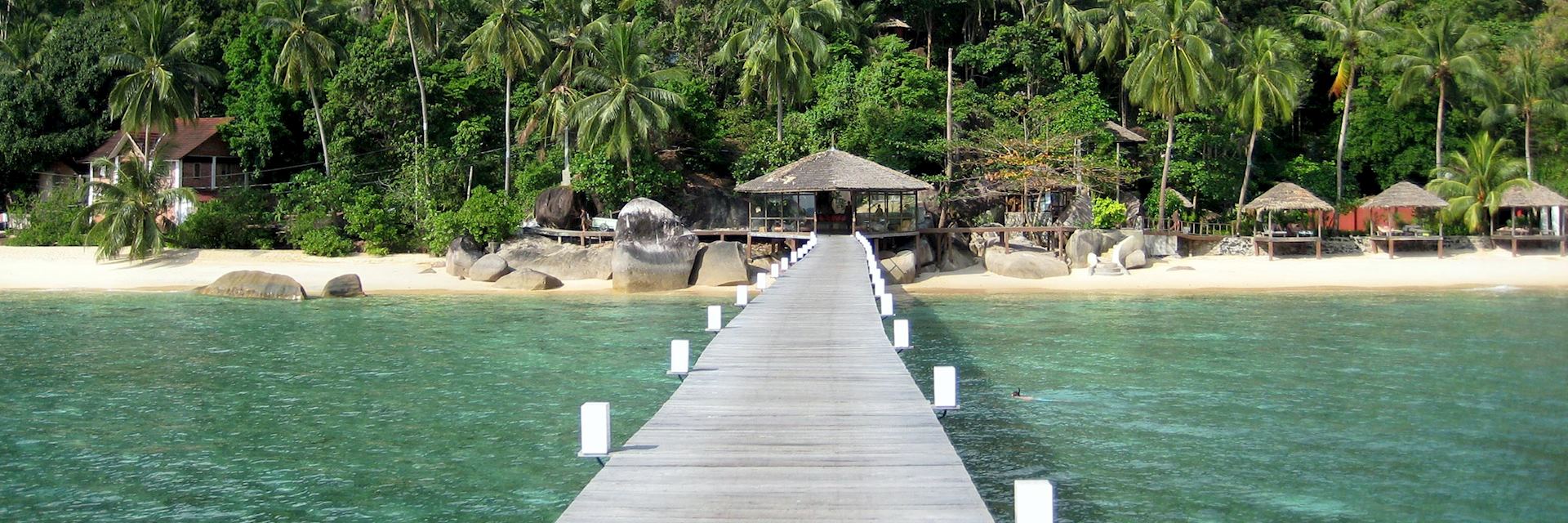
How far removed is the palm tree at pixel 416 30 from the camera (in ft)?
129

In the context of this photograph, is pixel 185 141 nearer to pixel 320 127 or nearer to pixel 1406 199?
pixel 320 127

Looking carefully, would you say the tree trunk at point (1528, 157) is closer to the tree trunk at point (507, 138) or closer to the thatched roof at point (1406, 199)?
the thatched roof at point (1406, 199)

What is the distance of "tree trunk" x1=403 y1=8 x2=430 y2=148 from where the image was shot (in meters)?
39.4

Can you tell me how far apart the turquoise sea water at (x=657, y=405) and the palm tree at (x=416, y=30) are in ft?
50.9

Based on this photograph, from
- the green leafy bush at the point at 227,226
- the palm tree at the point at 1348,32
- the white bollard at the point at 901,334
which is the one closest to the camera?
the white bollard at the point at 901,334

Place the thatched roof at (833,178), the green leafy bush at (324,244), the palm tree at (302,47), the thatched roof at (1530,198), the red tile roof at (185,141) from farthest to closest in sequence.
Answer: the red tile roof at (185,141) < the palm tree at (302,47) < the thatched roof at (1530,198) < the green leafy bush at (324,244) < the thatched roof at (833,178)

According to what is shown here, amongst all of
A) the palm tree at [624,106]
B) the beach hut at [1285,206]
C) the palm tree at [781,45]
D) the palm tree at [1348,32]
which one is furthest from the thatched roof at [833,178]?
the palm tree at [1348,32]

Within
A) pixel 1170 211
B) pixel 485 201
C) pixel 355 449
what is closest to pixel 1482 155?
pixel 1170 211

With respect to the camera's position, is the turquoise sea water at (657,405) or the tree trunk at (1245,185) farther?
the tree trunk at (1245,185)

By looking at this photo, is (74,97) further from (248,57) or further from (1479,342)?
(1479,342)

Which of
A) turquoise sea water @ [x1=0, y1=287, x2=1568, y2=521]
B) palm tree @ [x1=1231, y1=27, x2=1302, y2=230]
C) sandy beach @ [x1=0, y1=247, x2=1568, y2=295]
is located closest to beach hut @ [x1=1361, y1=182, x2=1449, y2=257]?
sandy beach @ [x1=0, y1=247, x2=1568, y2=295]

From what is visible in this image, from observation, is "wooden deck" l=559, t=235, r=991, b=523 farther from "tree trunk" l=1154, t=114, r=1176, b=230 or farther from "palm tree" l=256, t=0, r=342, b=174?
"palm tree" l=256, t=0, r=342, b=174

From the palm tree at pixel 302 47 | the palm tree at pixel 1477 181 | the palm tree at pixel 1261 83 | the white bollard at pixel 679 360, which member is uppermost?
the palm tree at pixel 302 47

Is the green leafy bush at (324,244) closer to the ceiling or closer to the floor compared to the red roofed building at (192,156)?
closer to the floor
